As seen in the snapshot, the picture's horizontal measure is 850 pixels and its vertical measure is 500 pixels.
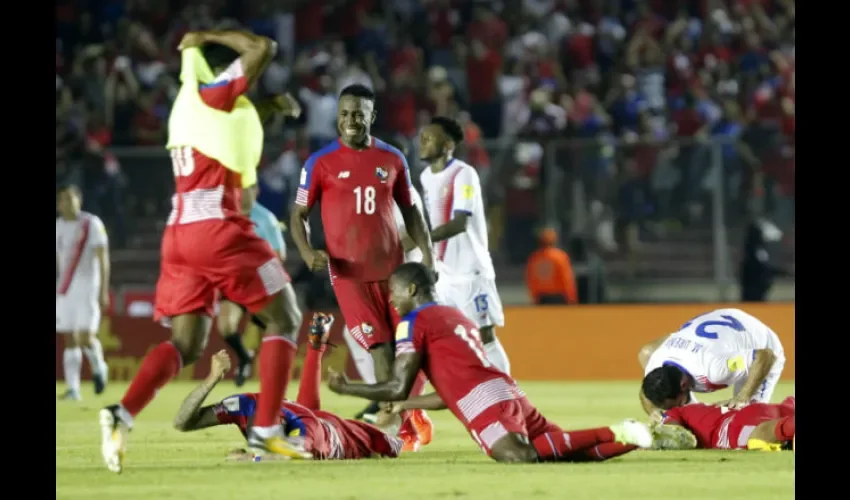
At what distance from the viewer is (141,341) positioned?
19.2 metres

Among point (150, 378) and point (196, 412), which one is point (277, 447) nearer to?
point (196, 412)

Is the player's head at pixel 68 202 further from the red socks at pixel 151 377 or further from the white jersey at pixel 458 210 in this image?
the red socks at pixel 151 377

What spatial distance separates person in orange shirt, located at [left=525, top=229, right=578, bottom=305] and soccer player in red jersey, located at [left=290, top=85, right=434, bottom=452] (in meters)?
9.24

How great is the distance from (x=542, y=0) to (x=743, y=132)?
7591 mm

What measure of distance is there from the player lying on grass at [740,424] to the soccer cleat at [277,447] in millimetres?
2496

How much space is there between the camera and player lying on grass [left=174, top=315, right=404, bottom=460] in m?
9.03

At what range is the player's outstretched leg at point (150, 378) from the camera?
8.03 m

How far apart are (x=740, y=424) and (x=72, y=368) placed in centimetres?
886

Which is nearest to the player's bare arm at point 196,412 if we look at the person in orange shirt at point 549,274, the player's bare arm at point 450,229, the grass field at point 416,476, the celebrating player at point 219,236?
the grass field at point 416,476

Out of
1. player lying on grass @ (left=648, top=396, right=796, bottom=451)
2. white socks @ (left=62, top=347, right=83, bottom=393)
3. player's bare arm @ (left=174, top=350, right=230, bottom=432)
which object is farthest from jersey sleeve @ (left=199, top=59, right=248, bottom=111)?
white socks @ (left=62, top=347, right=83, bottom=393)

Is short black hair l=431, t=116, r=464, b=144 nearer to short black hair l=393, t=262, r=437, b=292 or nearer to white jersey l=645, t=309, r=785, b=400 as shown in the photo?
white jersey l=645, t=309, r=785, b=400

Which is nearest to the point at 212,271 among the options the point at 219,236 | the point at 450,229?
the point at 219,236

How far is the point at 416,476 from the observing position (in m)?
8.20
